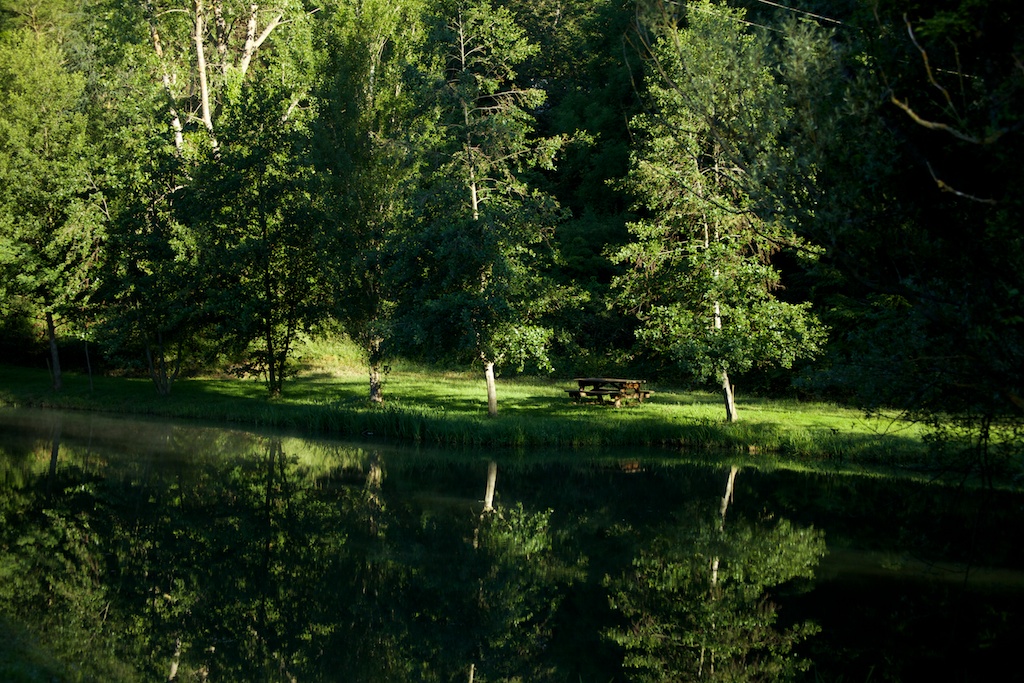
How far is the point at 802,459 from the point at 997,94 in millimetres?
13598

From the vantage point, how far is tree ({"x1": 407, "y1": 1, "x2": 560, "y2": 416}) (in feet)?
76.9

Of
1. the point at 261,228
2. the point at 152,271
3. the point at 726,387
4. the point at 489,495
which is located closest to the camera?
the point at 489,495

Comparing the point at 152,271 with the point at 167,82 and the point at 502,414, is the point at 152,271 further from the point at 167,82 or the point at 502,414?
the point at 502,414

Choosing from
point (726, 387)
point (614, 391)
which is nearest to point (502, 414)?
point (614, 391)

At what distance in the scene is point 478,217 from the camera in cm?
2367

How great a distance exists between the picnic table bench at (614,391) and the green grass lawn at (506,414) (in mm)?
381

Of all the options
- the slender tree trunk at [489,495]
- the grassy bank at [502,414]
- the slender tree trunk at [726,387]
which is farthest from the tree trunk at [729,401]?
the slender tree trunk at [489,495]

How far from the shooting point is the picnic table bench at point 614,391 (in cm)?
2650

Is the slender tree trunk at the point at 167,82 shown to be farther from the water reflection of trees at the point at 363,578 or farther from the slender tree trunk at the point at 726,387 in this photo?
the slender tree trunk at the point at 726,387

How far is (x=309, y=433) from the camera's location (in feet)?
80.9

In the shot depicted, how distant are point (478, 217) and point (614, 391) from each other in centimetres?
640

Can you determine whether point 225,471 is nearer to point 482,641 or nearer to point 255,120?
point 482,641

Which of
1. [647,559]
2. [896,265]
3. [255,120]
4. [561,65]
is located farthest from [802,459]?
[561,65]

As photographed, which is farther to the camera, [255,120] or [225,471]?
[255,120]
